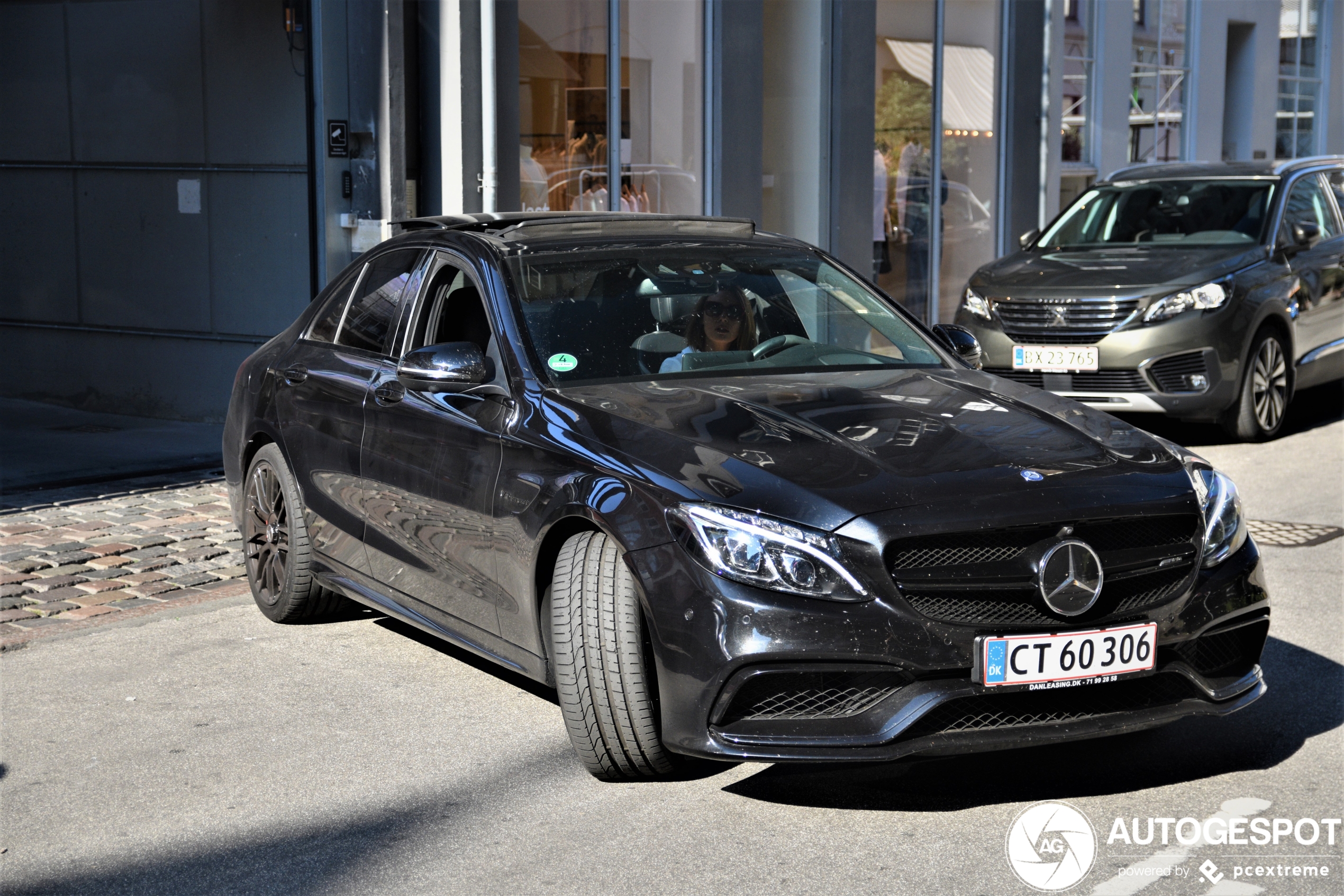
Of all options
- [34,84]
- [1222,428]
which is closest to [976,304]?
[1222,428]

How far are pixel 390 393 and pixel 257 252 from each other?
20.7 ft

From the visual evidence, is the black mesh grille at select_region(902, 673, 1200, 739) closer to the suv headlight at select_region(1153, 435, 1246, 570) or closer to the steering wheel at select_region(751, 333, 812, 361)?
the suv headlight at select_region(1153, 435, 1246, 570)

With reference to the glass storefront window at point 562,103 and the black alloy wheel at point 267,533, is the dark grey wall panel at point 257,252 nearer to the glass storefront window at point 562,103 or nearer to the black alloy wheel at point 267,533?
the glass storefront window at point 562,103

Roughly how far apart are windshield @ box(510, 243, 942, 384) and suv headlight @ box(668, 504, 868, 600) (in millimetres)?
1087

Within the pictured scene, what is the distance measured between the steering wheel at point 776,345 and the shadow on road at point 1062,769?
1397 mm

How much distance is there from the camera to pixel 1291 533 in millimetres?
7801

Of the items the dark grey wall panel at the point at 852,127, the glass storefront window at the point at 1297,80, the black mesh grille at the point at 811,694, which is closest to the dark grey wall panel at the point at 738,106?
the dark grey wall panel at the point at 852,127

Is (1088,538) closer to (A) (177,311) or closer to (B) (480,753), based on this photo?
(B) (480,753)

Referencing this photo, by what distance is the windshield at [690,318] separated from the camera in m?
4.97

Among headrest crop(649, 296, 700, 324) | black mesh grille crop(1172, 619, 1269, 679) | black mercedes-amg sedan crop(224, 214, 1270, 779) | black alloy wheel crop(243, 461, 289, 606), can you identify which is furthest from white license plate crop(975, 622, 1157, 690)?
black alloy wheel crop(243, 461, 289, 606)

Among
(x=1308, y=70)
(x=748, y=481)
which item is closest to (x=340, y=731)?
(x=748, y=481)

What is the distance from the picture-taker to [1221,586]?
165 inches

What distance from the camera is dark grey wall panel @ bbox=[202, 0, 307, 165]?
10.9m

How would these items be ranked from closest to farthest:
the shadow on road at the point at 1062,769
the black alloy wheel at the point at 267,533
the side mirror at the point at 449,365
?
the shadow on road at the point at 1062,769, the side mirror at the point at 449,365, the black alloy wheel at the point at 267,533
